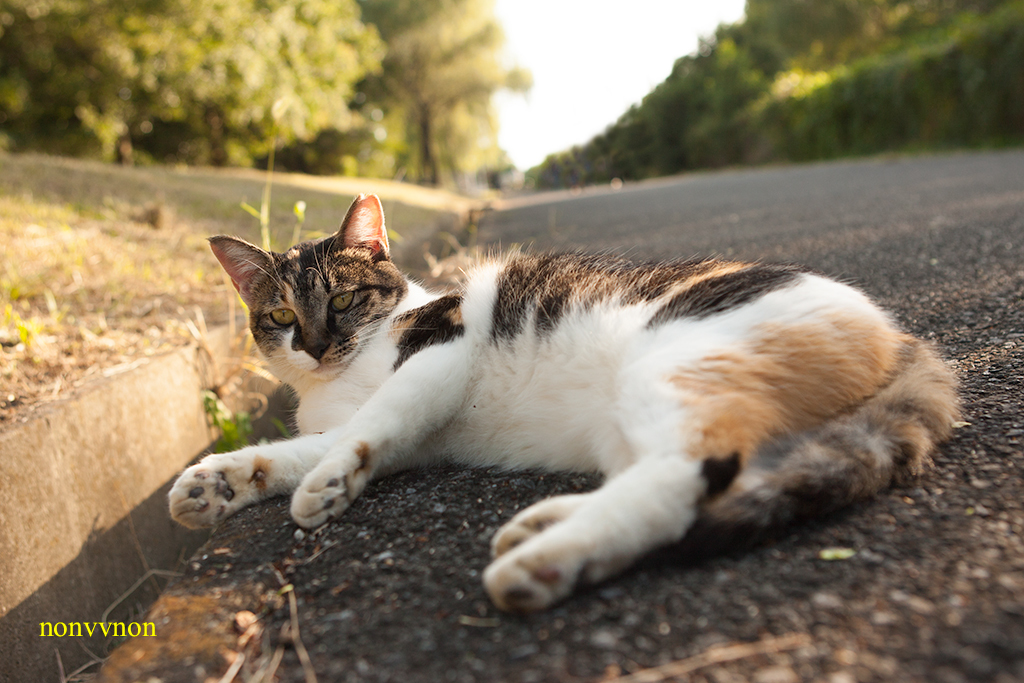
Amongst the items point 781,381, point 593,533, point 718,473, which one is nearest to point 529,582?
point 593,533

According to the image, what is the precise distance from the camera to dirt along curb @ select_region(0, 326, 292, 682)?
1812 mm

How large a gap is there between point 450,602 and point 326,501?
1.52 ft

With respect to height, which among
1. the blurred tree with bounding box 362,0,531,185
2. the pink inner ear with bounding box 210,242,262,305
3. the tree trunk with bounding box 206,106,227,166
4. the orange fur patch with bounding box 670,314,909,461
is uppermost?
the blurred tree with bounding box 362,0,531,185

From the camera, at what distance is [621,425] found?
1.32 m

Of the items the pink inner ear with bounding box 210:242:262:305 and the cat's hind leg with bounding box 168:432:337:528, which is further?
the pink inner ear with bounding box 210:242:262:305

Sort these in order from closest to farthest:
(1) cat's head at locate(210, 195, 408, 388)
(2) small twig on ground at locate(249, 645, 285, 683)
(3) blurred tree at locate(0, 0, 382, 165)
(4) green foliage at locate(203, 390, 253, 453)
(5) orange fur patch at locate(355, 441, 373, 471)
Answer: (2) small twig on ground at locate(249, 645, 285, 683) < (5) orange fur patch at locate(355, 441, 373, 471) < (1) cat's head at locate(210, 195, 408, 388) < (4) green foliage at locate(203, 390, 253, 453) < (3) blurred tree at locate(0, 0, 382, 165)

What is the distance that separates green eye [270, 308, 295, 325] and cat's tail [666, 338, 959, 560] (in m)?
1.46

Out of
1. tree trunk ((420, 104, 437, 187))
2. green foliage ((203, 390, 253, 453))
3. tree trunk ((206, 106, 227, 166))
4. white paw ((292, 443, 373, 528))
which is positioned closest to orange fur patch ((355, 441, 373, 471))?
white paw ((292, 443, 373, 528))

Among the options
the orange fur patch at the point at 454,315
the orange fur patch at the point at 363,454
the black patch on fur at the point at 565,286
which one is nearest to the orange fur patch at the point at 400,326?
the orange fur patch at the point at 454,315

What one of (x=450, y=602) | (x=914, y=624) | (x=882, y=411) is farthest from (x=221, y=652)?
(x=882, y=411)

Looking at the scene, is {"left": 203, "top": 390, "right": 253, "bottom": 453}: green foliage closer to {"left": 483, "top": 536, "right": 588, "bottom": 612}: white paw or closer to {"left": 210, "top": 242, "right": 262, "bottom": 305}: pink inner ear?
{"left": 210, "top": 242, "right": 262, "bottom": 305}: pink inner ear

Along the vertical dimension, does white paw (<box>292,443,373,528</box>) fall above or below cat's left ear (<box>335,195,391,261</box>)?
below

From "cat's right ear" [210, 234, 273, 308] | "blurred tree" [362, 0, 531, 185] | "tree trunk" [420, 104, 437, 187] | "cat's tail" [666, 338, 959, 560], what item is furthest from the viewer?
"tree trunk" [420, 104, 437, 187]

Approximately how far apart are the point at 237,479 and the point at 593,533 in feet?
3.29
